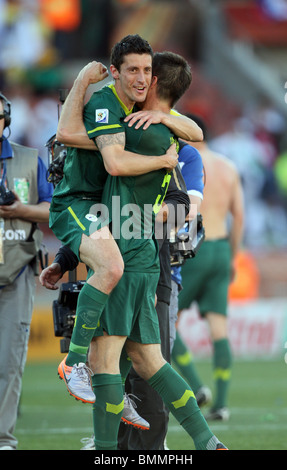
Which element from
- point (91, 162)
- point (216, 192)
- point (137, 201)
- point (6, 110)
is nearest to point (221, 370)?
point (216, 192)

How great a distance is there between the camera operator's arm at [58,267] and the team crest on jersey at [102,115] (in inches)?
35.8

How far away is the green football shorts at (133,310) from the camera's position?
516cm

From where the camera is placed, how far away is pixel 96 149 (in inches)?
205

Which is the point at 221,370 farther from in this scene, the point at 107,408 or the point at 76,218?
the point at 76,218

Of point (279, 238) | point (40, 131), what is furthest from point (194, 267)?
point (40, 131)

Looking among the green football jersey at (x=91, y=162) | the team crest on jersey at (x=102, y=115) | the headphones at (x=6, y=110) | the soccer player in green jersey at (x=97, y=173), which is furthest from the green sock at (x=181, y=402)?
the headphones at (x=6, y=110)

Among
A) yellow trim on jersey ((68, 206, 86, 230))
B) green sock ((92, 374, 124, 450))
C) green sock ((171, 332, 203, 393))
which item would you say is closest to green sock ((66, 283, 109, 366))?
green sock ((92, 374, 124, 450))

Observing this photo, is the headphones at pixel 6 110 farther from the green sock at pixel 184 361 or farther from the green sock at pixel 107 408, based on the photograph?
the green sock at pixel 184 361

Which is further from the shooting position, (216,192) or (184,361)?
(216,192)

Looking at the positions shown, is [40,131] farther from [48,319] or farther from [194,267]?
[194,267]

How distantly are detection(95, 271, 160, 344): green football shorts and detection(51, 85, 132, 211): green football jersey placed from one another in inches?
20.1

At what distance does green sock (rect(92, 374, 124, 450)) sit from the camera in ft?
17.0

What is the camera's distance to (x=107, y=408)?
5176 millimetres

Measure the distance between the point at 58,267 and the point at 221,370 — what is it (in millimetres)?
3936
